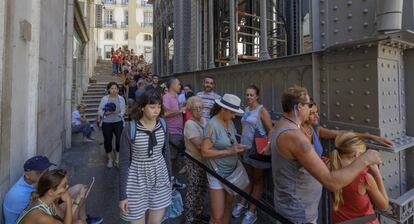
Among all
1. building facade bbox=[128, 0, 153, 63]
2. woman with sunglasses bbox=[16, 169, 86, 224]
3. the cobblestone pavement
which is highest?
building facade bbox=[128, 0, 153, 63]

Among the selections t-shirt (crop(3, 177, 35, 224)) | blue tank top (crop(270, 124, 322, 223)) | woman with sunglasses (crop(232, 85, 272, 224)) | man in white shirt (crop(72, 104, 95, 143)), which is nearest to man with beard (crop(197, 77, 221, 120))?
woman with sunglasses (crop(232, 85, 272, 224))

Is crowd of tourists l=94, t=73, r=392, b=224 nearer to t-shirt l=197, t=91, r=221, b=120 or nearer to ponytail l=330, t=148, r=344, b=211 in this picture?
ponytail l=330, t=148, r=344, b=211

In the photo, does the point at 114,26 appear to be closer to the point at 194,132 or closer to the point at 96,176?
the point at 96,176

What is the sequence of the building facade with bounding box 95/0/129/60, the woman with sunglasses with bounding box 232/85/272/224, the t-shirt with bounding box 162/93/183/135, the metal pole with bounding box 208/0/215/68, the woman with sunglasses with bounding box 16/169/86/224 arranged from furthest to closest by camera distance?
the building facade with bounding box 95/0/129/60 < the metal pole with bounding box 208/0/215/68 < the t-shirt with bounding box 162/93/183/135 < the woman with sunglasses with bounding box 232/85/272/224 < the woman with sunglasses with bounding box 16/169/86/224

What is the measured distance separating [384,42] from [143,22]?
57699mm

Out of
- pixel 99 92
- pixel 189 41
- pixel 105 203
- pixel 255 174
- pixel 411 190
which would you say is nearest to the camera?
pixel 411 190

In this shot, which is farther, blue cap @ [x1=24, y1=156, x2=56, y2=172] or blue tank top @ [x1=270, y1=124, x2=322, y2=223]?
blue cap @ [x1=24, y1=156, x2=56, y2=172]

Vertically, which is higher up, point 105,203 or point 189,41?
point 189,41

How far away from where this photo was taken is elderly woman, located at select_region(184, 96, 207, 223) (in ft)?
12.9

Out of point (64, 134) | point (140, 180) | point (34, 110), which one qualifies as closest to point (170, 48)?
point (64, 134)

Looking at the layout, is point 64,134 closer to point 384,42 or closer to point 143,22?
point 384,42

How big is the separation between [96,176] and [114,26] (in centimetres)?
5527

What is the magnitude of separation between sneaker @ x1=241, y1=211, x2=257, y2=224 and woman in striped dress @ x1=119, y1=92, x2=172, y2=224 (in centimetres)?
153

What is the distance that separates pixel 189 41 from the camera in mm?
9945
